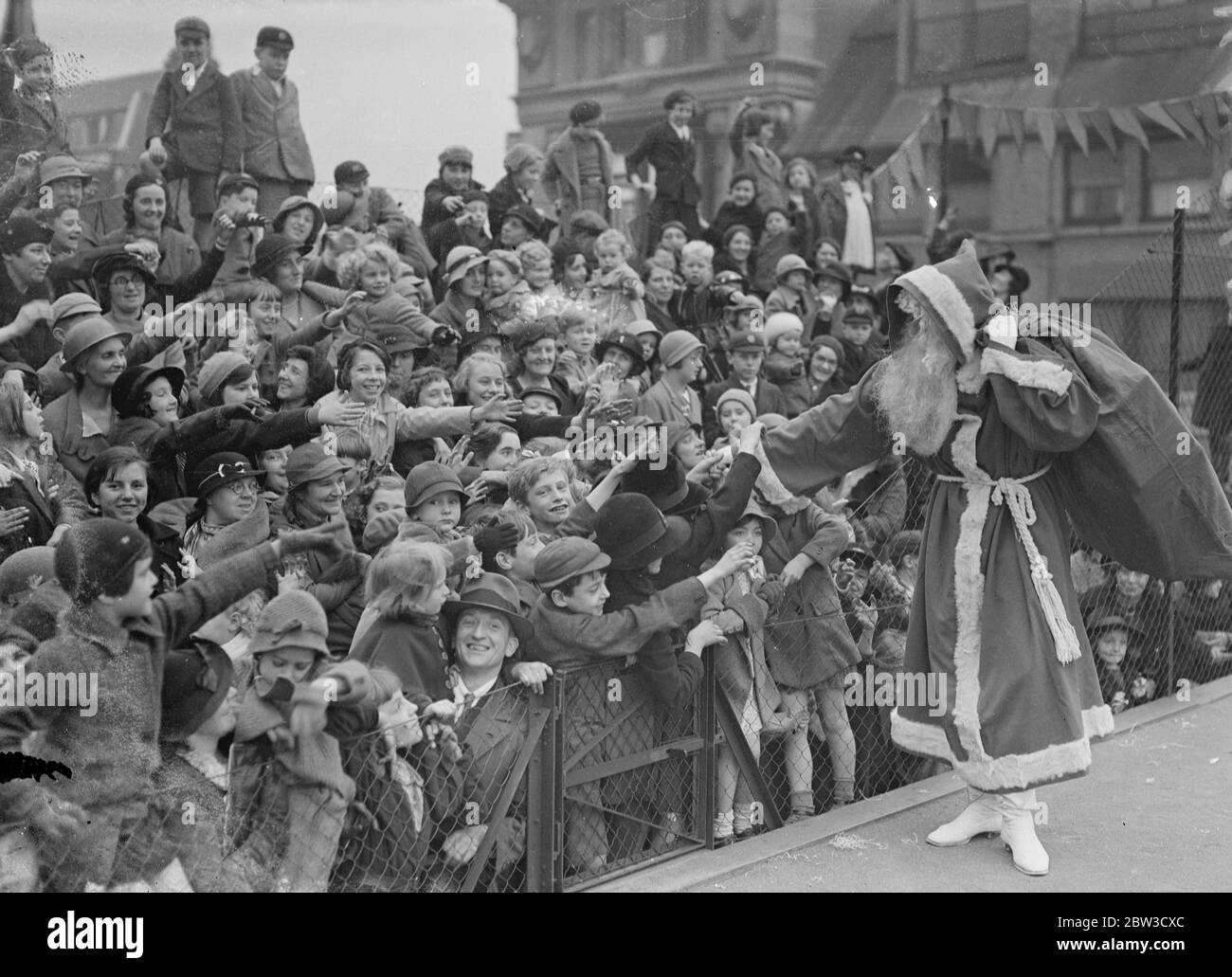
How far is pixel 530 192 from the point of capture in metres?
9.07

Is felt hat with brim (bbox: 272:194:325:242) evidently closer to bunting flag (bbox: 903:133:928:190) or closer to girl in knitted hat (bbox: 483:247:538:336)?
girl in knitted hat (bbox: 483:247:538:336)

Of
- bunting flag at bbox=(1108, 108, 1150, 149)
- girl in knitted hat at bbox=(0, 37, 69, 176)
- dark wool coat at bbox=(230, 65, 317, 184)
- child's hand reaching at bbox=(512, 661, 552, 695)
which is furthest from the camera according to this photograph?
bunting flag at bbox=(1108, 108, 1150, 149)

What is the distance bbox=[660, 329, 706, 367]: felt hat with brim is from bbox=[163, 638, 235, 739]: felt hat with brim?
3.47m

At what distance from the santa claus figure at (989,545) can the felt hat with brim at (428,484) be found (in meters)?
1.41

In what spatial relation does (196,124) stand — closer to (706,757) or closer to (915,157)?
(706,757)

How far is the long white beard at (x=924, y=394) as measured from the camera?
4.63 m

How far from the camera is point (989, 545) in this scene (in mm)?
4688

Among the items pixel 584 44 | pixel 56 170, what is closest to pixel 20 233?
pixel 56 170

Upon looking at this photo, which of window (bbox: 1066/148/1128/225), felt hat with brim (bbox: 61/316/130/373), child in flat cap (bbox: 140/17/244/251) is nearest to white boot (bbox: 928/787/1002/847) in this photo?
felt hat with brim (bbox: 61/316/130/373)

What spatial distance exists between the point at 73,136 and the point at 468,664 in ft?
12.9

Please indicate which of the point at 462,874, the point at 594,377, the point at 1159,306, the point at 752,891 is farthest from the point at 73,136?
the point at 1159,306

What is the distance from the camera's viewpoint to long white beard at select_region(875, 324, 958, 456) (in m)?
4.63
